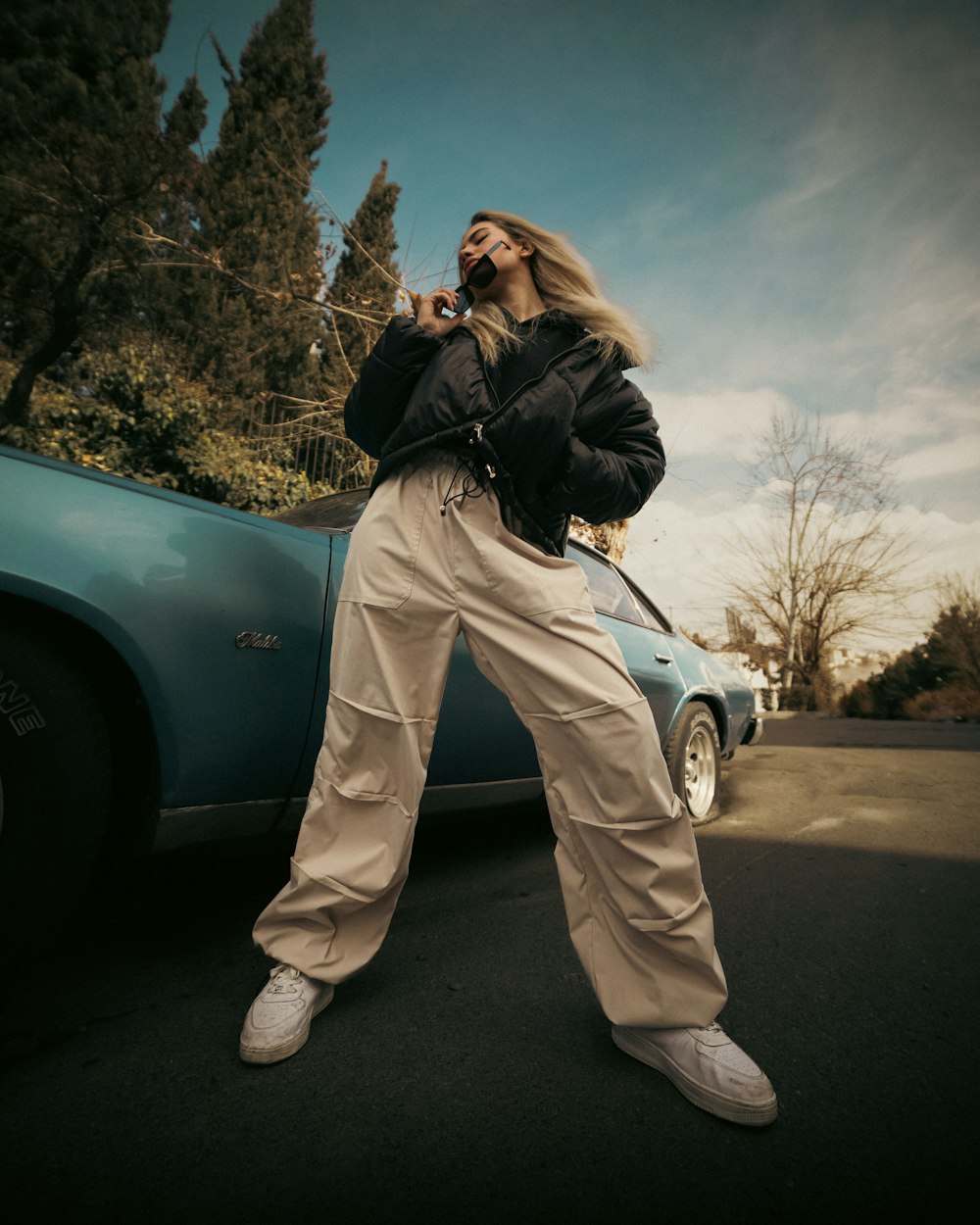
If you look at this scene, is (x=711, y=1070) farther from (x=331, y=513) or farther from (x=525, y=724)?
(x=331, y=513)

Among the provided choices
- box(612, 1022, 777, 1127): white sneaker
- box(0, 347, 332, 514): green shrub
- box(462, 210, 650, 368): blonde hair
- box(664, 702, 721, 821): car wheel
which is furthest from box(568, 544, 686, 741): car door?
box(0, 347, 332, 514): green shrub

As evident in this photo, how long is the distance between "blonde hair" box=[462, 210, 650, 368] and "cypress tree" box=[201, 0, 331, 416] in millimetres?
7538

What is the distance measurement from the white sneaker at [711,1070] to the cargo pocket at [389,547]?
0.95 m

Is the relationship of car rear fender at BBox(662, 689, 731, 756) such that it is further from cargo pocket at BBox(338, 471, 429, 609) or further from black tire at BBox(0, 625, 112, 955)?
black tire at BBox(0, 625, 112, 955)

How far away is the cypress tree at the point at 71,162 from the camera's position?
23.7 feet

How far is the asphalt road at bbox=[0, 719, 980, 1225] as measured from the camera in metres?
0.95

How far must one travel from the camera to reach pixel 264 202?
41.9 feet

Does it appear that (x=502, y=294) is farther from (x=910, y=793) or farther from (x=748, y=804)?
(x=910, y=793)

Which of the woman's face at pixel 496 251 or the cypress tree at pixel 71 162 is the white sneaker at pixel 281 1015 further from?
the cypress tree at pixel 71 162

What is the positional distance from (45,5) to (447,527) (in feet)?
44.7

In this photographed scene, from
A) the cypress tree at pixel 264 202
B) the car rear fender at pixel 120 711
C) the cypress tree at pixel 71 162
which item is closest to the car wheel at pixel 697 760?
the car rear fender at pixel 120 711

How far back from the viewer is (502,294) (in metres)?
1.66

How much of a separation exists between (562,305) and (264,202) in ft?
45.7

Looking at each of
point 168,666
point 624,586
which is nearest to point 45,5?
point 624,586
